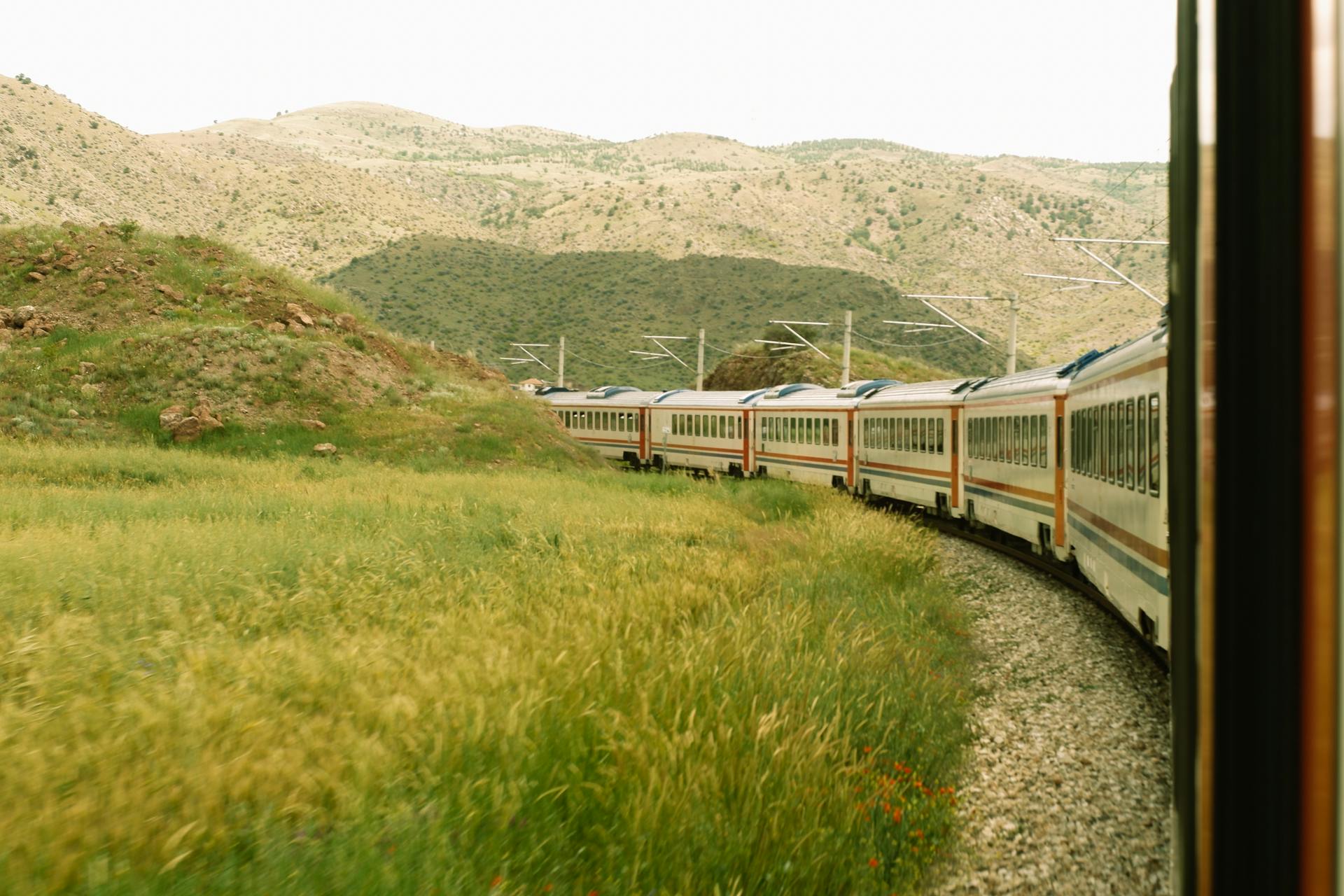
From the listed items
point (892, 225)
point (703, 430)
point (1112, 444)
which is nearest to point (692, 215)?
point (892, 225)

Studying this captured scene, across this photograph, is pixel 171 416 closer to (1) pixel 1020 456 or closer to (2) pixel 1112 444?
(1) pixel 1020 456

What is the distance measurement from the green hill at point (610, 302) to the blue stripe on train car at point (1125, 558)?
217ft

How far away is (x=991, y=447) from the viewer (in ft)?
63.1

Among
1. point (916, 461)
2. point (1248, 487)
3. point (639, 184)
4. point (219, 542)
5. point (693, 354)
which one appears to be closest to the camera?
point (1248, 487)

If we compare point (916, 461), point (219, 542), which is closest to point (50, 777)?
point (219, 542)

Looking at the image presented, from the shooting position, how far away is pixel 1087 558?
510 inches

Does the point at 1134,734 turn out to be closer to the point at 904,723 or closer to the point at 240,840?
the point at 904,723

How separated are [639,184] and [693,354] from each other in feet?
156

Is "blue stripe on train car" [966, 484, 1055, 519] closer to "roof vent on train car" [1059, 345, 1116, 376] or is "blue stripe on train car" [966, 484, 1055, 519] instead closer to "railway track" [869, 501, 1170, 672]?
"railway track" [869, 501, 1170, 672]

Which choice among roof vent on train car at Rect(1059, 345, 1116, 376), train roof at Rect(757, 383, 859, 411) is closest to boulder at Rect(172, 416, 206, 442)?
train roof at Rect(757, 383, 859, 411)

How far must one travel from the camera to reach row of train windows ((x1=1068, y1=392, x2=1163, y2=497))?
9109 mm

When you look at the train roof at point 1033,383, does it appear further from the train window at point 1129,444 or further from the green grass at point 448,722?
the green grass at point 448,722

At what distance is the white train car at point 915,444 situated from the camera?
21938 mm

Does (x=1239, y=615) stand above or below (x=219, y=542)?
above
